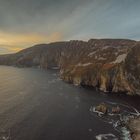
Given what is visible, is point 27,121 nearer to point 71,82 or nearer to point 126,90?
point 126,90

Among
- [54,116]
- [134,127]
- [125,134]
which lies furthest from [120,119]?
[54,116]

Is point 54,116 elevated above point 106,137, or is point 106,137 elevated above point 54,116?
point 54,116

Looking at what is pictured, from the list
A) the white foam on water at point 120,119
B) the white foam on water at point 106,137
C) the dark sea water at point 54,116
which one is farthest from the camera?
the dark sea water at point 54,116

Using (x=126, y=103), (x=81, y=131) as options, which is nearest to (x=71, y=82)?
(x=126, y=103)

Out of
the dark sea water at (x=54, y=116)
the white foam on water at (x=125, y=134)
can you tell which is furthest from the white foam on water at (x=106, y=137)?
the white foam on water at (x=125, y=134)

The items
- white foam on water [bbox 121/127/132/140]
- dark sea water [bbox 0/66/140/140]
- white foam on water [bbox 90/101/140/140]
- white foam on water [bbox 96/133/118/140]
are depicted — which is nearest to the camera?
white foam on water [bbox 96/133/118/140]

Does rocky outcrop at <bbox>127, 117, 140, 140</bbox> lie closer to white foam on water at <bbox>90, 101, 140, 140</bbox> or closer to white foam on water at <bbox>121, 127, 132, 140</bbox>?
white foam on water at <bbox>121, 127, 132, 140</bbox>

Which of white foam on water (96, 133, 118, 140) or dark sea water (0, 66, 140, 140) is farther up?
dark sea water (0, 66, 140, 140)

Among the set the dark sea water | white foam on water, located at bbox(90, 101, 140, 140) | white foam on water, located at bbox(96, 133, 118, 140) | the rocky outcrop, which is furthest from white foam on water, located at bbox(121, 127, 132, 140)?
white foam on water, located at bbox(96, 133, 118, 140)

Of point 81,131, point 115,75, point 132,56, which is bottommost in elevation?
point 81,131

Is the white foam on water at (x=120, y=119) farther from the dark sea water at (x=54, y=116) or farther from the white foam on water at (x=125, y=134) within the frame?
the dark sea water at (x=54, y=116)

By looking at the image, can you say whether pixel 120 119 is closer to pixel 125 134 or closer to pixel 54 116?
pixel 125 134
